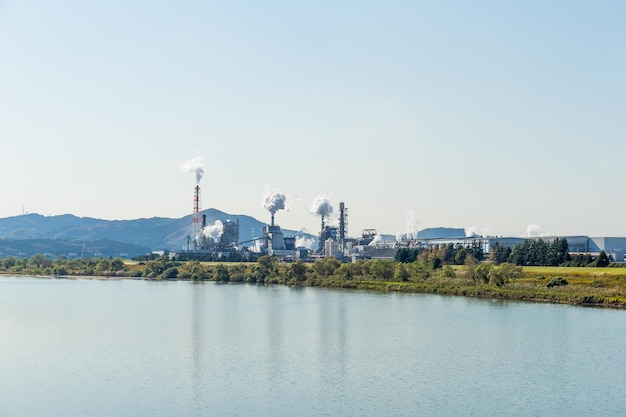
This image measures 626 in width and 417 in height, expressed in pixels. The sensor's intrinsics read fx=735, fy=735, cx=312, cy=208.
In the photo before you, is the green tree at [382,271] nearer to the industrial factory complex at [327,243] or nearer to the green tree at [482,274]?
the green tree at [482,274]

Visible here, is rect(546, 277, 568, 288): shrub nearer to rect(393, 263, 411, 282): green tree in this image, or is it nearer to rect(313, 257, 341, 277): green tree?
rect(393, 263, 411, 282): green tree

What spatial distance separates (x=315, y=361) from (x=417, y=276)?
44328 millimetres

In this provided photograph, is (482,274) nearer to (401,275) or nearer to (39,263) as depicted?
(401,275)

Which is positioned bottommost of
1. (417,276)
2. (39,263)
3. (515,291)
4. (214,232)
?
(515,291)

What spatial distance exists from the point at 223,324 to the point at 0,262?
310 ft

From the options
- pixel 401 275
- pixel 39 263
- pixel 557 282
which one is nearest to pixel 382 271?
pixel 401 275

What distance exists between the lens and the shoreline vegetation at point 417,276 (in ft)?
181

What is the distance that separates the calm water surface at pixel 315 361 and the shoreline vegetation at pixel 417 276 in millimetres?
6180

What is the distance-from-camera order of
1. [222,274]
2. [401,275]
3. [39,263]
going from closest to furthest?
[401,275], [222,274], [39,263]

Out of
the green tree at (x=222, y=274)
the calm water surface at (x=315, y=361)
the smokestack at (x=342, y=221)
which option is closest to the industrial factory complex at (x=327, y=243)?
the smokestack at (x=342, y=221)

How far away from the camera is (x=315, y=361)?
29625 millimetres

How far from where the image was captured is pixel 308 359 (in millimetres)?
30031

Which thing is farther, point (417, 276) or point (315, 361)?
point (417, 276)

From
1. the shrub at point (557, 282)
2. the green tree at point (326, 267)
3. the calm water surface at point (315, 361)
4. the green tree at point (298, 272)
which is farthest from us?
the green tree at point (326, 267)
